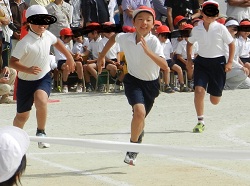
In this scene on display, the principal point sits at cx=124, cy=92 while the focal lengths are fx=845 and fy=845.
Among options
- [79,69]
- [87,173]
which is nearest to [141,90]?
[87,173]

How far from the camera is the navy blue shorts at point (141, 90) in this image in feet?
30.2

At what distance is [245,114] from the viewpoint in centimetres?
1391

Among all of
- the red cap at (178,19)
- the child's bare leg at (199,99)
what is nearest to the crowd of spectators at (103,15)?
the red cap at (178,19)

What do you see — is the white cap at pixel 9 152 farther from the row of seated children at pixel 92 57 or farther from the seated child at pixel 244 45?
the seated child at pixel 244 45

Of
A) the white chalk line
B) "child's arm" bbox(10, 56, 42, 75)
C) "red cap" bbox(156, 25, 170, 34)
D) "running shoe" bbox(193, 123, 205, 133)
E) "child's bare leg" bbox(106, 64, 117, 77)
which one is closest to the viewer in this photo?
the white chalk line

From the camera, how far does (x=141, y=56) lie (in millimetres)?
9242

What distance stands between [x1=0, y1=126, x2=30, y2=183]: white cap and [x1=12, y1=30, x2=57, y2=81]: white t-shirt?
6684mm

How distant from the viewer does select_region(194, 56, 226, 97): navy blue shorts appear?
1224 centimetres

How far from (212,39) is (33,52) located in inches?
134

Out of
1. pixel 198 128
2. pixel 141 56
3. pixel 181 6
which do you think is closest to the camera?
pixel 141 56

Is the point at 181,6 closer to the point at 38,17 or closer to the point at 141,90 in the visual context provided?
the point at 38,17

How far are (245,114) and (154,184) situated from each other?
6.28 m

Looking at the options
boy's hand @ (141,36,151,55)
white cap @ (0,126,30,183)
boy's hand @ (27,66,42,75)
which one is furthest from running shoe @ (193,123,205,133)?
white cap @ (0,126,30,183)

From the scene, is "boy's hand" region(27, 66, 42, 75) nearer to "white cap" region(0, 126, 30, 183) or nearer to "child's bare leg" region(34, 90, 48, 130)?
"child's bare leg" region(34, 90, 48, 130)
